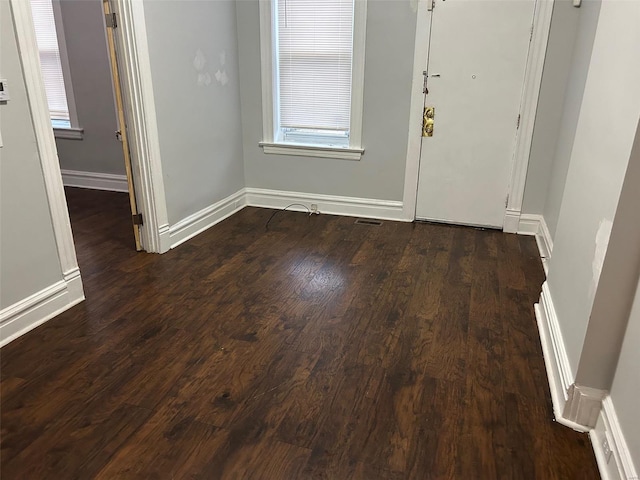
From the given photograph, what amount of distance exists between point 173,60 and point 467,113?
7.35ft

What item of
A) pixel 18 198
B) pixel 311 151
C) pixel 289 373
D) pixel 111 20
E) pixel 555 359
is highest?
pixel 111 20

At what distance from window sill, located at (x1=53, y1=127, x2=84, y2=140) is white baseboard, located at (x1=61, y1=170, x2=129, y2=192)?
0.37 m

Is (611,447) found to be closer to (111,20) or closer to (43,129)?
(43,129)

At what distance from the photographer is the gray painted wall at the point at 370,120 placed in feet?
12.5

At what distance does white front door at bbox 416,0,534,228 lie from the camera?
3609mm

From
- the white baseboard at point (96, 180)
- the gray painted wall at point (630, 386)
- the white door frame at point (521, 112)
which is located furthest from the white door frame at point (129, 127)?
the gray painted wall at point (630, 386)

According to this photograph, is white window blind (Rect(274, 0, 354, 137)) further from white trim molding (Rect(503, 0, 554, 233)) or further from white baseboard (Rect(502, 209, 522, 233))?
white baseboard (Rect(502, 209, 522, 233))

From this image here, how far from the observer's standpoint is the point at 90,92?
484 cm

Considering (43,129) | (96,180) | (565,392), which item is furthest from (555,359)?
(96,180)

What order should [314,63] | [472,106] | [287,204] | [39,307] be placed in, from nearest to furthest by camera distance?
[39,307] → [472,106] → [314,63] → [287,204]

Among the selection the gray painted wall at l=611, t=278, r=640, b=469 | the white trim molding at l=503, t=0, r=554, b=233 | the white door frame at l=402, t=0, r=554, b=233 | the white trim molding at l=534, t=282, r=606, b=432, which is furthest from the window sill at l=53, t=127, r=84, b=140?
the gray painted wall at l=611, t=278, r=640, b=469

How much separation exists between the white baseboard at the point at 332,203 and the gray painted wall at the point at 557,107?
110cm

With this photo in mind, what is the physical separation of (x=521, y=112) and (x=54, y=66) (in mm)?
4363

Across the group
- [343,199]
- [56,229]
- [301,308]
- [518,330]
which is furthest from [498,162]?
[56,229]
